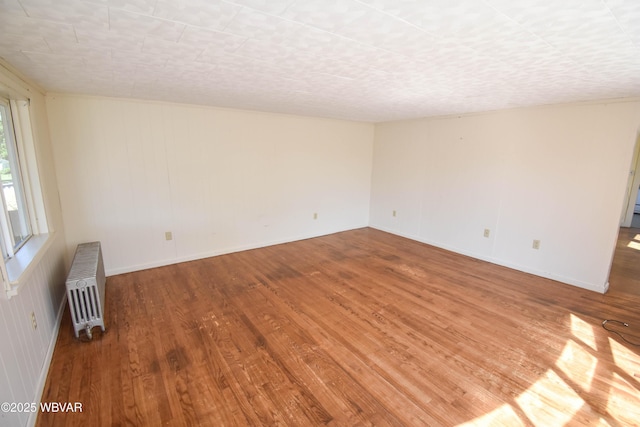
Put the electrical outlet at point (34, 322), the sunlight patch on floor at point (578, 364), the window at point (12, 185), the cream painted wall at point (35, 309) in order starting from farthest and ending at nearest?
the window at point (12, 185) → the sunlight patch on floor at point (578, 364) → the electrical outlet at point (34, 322) → the cream painted wall at point (35, 309)

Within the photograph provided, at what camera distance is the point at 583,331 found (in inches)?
96.4

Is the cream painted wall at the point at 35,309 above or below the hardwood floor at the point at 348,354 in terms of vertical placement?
above

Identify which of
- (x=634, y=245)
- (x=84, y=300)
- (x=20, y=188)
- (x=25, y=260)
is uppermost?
(x=20, y=188)

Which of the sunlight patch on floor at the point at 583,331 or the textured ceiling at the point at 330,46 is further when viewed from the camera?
the sunlight patch on floor at the point at 583,331

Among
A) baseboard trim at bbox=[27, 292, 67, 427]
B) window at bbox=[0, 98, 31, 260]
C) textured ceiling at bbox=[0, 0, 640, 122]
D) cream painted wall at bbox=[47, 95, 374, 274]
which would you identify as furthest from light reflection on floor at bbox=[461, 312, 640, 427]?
cream painted wall at bbox=[47, 95, 374, 274]

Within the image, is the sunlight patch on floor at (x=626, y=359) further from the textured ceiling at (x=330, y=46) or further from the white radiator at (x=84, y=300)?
the white radiator at (x=84, y=300)

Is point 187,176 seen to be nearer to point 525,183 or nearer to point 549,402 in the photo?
point 549,402

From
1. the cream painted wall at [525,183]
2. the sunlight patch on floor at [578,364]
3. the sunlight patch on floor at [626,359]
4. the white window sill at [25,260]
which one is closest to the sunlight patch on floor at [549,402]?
the sunlight patch on floor at [578,364]

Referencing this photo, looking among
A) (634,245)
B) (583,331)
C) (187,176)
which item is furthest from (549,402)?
(634,245)

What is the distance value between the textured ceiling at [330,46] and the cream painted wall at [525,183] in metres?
0.51

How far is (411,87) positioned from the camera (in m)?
2.60

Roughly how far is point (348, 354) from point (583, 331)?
2.11 metres

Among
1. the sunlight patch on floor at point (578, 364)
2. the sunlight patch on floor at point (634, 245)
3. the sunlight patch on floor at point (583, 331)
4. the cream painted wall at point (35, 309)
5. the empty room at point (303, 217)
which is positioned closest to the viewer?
the cream painted wall at point (35, 309)

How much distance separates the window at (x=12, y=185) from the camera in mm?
2046
